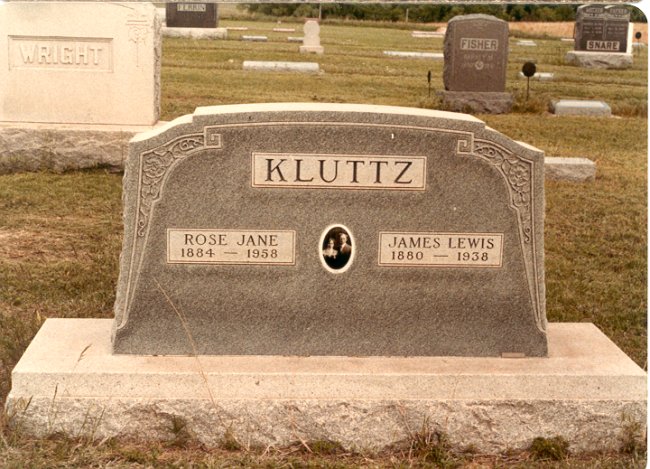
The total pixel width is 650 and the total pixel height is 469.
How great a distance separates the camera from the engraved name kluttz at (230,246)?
4.10 meters

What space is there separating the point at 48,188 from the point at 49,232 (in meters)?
1.42

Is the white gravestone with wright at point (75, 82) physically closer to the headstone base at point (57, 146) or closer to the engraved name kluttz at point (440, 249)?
the headstone base at point (57, 146)

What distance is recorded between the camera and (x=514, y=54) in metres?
24.0

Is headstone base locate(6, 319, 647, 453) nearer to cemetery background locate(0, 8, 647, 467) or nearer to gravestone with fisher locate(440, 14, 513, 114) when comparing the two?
cemetery background locate(0, 8, 647, 467)

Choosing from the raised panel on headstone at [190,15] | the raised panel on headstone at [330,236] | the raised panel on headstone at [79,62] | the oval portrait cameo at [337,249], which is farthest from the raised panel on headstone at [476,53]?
the raised panel on headstone at [190,15]

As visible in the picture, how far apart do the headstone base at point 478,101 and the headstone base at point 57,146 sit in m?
6.21

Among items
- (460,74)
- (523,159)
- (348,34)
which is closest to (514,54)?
(348,34)

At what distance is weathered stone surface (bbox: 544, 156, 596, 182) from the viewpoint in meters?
9.57

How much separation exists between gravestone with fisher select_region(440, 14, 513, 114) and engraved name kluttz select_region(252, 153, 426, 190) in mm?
10365

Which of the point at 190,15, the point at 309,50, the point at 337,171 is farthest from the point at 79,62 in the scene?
the point at 190,15

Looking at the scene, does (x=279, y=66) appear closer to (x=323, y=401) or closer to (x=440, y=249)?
(x=440, y=249)

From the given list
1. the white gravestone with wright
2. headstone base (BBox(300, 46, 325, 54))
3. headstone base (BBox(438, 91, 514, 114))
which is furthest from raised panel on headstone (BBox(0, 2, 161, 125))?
headstone base (BBox(300, 46, 325, 54))

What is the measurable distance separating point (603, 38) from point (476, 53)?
28.0 feet

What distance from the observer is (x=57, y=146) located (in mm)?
9164
